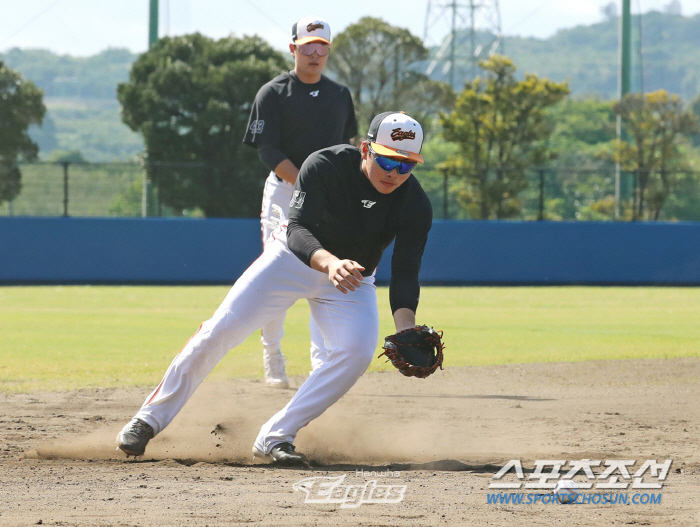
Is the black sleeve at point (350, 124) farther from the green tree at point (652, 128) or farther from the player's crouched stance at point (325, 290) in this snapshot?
the green tree at point (652, 128)

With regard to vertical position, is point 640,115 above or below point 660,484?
above

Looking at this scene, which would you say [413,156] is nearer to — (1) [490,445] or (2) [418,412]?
(1) [490,445]

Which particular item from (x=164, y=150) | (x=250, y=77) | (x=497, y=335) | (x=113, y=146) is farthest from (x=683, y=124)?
(x=113, y=146)

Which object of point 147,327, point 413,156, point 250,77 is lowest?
point 147,327

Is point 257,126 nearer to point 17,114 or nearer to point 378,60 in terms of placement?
point 17,114

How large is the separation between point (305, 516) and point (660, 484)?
175 cm

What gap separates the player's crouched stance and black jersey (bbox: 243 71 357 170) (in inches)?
87.3

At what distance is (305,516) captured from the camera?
12.8ft

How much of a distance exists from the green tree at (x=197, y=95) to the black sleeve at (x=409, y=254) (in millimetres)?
23063

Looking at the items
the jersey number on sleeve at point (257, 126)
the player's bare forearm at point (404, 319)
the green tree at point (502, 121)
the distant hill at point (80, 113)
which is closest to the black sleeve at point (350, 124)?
the jersey number on sleeve at point (257, 126)

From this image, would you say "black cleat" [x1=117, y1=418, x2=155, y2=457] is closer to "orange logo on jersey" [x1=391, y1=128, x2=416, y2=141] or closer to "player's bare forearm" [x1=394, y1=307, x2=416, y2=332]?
"player's bare forearm" [x1=394, y1=307, x2=416, y2=332]

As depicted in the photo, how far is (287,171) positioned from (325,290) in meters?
2.15

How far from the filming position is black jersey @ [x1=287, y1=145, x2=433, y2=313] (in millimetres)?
5230

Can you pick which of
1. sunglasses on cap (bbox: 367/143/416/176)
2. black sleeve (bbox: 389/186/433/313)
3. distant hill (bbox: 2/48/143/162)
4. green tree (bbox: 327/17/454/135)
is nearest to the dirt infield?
black sleeve (bbox: 389/186/433/313)
